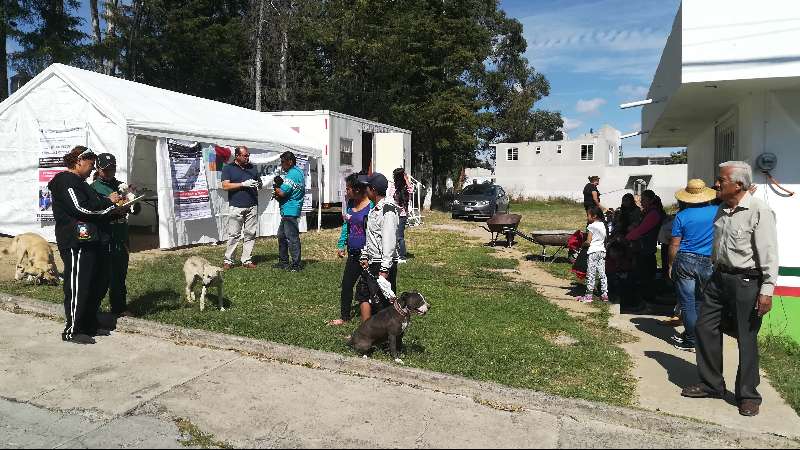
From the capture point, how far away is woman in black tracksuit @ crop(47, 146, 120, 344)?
5590 millimetres

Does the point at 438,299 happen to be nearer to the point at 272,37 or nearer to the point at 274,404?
the point at 274,404

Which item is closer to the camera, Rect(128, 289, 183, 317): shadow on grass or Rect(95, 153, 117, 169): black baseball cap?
Rect(95, 153, 117, 169): black baseball cap

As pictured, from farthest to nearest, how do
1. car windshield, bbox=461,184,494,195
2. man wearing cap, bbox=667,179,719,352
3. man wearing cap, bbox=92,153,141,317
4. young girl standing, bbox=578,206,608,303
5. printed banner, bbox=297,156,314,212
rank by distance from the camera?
car windshield, bbox=461,184,494,195 < printed banner, bbox=297,156,314,212 < young girl standing, bbox=578,206,608,303 < man wearing cap, bbox=92,153,141,317 < man wearing cap, bbox=667,179,719,352

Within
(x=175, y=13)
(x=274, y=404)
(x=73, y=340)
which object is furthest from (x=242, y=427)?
(x=175, y=13)

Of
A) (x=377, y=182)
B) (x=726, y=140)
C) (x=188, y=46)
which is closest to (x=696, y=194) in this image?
(x=726, y=140)

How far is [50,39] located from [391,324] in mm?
23605

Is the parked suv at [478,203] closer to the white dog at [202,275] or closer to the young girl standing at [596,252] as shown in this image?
the young girl standing at [596,252]

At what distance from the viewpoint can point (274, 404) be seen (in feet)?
14.5

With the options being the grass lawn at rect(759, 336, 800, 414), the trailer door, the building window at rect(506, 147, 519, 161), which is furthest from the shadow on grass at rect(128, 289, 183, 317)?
the building window at rect(506, 147, 519, 161)

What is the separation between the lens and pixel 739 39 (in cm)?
618

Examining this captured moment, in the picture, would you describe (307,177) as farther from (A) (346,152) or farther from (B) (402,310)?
(B) (402,310)

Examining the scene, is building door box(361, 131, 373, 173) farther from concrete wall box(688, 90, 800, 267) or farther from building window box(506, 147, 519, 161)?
building window box(506, 147, 519, 161)

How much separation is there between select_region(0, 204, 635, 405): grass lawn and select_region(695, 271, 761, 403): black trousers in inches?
25.4

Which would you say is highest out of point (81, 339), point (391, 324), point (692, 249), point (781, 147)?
point (781, 147)
